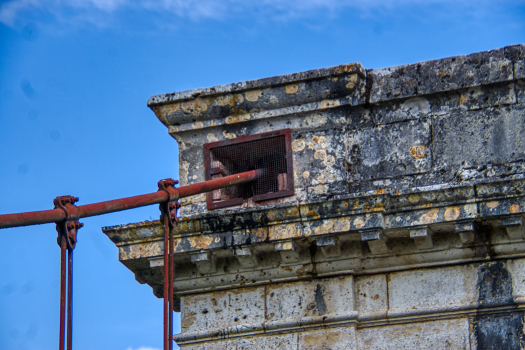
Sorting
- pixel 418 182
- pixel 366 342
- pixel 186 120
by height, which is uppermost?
pixel 186 120

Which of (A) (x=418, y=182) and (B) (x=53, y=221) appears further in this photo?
(A) (x=418, y=182)

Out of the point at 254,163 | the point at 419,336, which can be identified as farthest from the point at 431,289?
the point at 254,163

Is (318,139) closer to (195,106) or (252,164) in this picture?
(252,164)

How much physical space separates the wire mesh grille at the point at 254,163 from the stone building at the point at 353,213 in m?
0.01

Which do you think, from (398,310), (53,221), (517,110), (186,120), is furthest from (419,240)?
(53,221)

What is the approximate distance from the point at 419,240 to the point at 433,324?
670mm

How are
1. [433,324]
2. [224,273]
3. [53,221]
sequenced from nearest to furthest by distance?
[53,221] → [433,324] → [224,273]

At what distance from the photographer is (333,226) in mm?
8930

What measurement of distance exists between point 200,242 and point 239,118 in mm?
1321

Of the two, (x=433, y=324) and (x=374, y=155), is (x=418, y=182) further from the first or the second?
(x=433, y=324)

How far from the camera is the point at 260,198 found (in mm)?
9719

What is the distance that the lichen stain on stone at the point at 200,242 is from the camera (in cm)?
922

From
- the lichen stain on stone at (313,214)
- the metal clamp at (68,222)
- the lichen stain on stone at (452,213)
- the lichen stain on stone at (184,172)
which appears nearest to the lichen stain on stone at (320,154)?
the lichen stain on stone at (313,214)

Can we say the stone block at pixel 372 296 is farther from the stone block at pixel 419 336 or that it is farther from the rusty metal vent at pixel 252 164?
the rusty metal vent at pixel 252 164
